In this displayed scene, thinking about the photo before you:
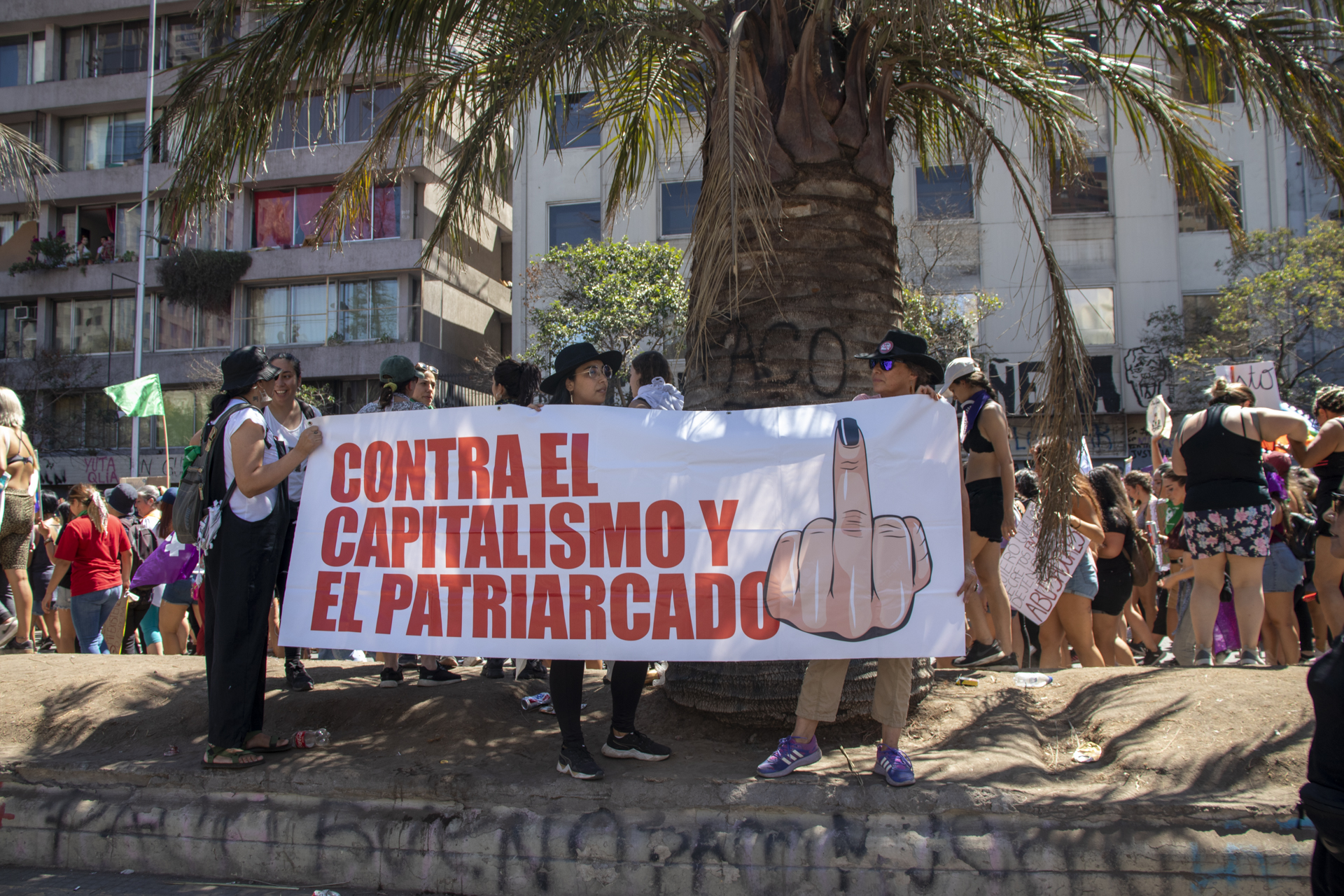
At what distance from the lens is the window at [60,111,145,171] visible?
3133 cm

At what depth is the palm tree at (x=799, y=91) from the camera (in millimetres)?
4582

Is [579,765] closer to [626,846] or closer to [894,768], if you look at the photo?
[626,846]

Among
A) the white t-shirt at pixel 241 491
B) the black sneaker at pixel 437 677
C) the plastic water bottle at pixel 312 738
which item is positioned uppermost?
the white t-shirt at pixel 241 491

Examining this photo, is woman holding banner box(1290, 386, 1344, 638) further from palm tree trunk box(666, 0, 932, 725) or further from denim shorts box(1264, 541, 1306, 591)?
palm tree trunk box(666, 0, 932, 725)

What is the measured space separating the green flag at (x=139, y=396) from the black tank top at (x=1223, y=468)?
1486 centimetres

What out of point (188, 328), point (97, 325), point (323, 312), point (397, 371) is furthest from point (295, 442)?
A: point (97, 325)

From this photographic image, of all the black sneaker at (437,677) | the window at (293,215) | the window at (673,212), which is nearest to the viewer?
the black sneaker at (437,677)

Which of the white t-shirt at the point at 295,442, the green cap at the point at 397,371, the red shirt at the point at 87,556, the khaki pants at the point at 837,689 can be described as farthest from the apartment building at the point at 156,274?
the khaki pants at the point at 837,689

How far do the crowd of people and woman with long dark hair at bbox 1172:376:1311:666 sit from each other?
0.04 ft

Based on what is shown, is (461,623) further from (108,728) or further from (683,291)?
(683,291)

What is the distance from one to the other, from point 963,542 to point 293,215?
2969 centimetres

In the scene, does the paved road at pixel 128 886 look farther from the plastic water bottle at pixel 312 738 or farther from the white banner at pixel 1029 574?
the white banner at pixel 1029 574

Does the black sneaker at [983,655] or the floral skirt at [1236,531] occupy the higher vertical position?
the floral skirt at [1236,531]

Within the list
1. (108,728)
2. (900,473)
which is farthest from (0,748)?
(900,473)
